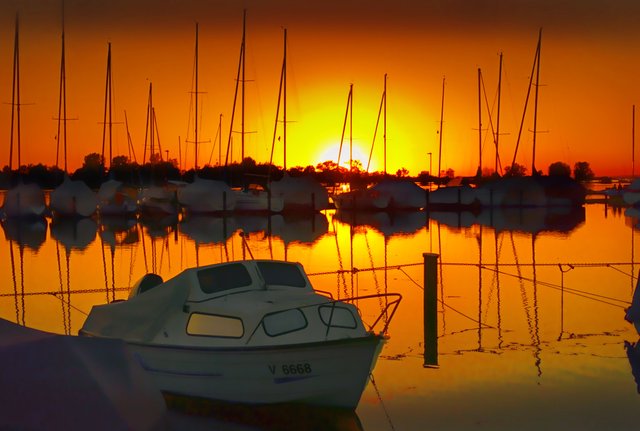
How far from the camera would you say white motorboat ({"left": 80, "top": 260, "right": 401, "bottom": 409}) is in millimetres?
16547

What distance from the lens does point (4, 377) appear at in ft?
34.0

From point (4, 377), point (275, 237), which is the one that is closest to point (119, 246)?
point (275, 237)

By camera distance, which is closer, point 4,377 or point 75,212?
point 4,377

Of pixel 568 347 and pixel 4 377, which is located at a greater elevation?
pixel 4 377

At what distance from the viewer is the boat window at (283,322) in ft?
55.4

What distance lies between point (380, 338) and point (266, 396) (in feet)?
7.28

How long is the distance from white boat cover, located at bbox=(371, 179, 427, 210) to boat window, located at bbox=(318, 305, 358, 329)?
8022cm

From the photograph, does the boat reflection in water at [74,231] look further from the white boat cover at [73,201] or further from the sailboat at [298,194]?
the sailboat at [298,194]

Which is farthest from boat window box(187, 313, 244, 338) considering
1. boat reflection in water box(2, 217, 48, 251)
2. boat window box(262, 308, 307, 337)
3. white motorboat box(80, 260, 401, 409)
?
boat reflection in water box(2, 217, 48, 251)

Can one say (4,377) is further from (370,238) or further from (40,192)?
(40,192)

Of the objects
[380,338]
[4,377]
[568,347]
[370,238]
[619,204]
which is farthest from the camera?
[619,204]

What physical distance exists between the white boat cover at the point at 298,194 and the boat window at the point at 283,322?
72.8 meters

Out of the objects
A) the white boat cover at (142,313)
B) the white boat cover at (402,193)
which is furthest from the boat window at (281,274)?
the white boat cover at (402,193)

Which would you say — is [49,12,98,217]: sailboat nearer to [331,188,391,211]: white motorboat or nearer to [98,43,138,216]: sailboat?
[98,43,138,216]: sailboat
